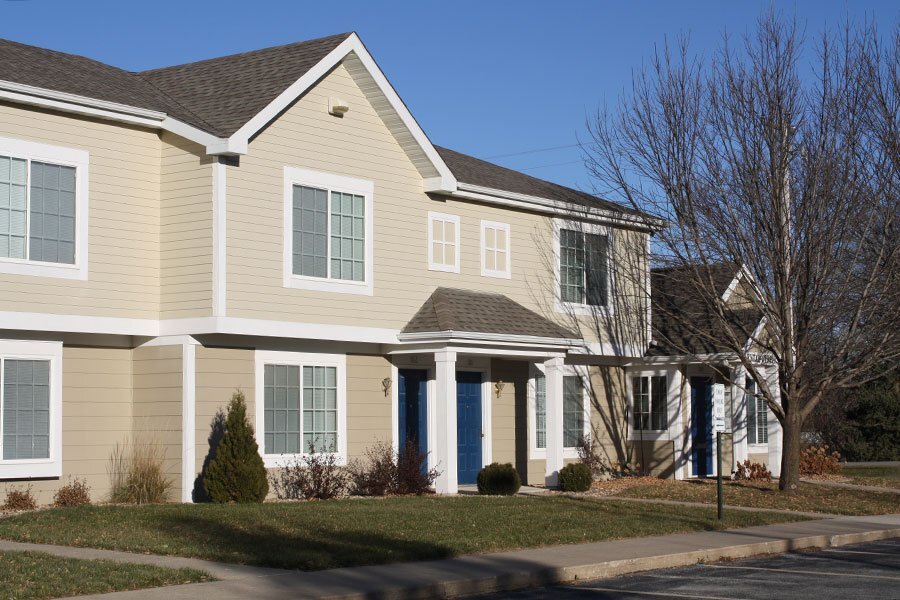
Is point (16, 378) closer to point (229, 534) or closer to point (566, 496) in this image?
point (229, 534)

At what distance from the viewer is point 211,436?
1962 cm

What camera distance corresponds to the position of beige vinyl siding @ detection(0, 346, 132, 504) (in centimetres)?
1877

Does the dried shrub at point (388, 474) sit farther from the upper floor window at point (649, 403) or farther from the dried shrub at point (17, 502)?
the upper floor window at point (649, 403)

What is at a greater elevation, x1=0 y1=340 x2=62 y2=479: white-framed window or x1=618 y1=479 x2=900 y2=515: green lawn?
x1=0 y1=340 x2=62 y2=479: white-framed window

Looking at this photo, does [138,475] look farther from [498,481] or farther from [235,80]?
[235,80]

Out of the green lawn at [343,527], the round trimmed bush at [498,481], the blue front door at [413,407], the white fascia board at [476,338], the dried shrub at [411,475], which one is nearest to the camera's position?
the green lawn at [343,527]

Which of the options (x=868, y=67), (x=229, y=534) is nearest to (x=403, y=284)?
(x=229, y=534)

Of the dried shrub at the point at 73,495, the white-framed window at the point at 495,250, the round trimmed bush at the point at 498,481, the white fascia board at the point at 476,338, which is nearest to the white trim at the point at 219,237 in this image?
the dried shrub at the point at 73,495

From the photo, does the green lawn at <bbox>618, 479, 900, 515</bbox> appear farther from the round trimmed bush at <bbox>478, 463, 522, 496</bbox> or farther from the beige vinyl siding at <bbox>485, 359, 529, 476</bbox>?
the beige vinyl siding at <bbox>485, 359, 529, 476</bbox>

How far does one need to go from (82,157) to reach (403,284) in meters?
6.42

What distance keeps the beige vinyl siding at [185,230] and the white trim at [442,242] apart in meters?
5.32

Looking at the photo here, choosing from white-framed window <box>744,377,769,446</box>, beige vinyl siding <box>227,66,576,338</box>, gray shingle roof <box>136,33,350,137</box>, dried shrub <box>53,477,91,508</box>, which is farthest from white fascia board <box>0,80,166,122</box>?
white-framed window <box>744,377,769,446</box>

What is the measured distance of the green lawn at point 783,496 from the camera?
2172 cm

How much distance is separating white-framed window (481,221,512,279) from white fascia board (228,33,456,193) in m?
2.10
